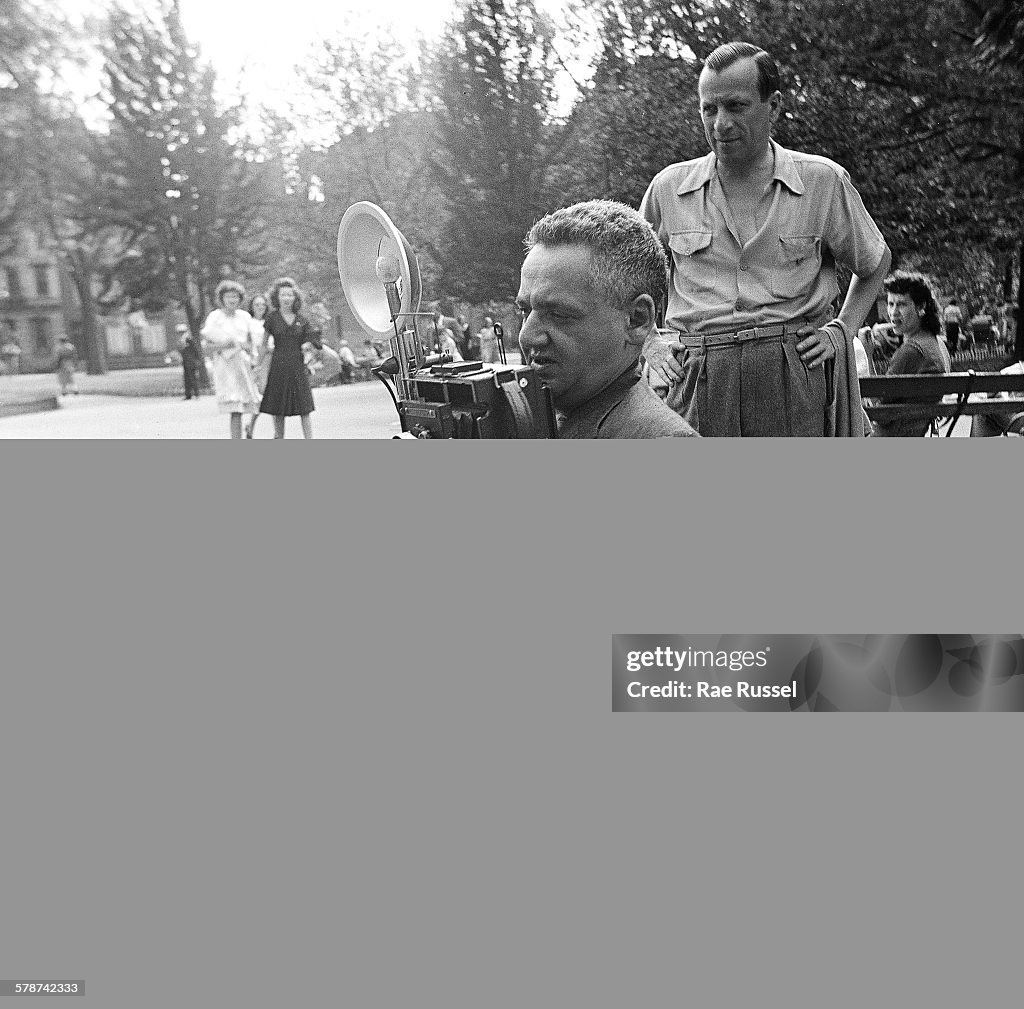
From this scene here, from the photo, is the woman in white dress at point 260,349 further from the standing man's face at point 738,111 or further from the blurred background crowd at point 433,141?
the standing man's face at point 738,111

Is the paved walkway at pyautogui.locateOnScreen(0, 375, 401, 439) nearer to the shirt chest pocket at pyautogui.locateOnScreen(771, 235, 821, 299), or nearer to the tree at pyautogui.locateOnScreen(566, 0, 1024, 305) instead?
the tree at pyautogui.locateOnScreen(566, 0, 1024, 305)

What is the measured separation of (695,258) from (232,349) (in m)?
0.82

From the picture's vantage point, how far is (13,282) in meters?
1.54

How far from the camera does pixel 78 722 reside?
3.61 ft

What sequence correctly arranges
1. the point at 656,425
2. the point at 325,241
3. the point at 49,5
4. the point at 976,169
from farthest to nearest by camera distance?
the point at 976,169
the point at 325,241
the point at 49,5
the point at 656,425

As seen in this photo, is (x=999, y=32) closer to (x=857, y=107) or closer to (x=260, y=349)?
(x=857, y=107)

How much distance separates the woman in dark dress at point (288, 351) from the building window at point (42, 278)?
0.29m

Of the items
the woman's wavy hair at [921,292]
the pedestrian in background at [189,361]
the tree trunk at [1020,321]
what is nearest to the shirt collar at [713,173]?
the tree trunk at [1020,321]

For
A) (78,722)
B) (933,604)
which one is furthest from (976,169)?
(78,722)

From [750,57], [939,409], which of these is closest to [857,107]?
[750,57]

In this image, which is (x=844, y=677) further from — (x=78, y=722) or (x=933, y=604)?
(x=78, y=722)

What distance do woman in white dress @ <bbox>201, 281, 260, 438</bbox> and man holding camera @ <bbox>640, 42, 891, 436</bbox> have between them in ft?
1.99

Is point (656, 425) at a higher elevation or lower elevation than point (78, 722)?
higher

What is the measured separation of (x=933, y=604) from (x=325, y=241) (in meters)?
1.00
